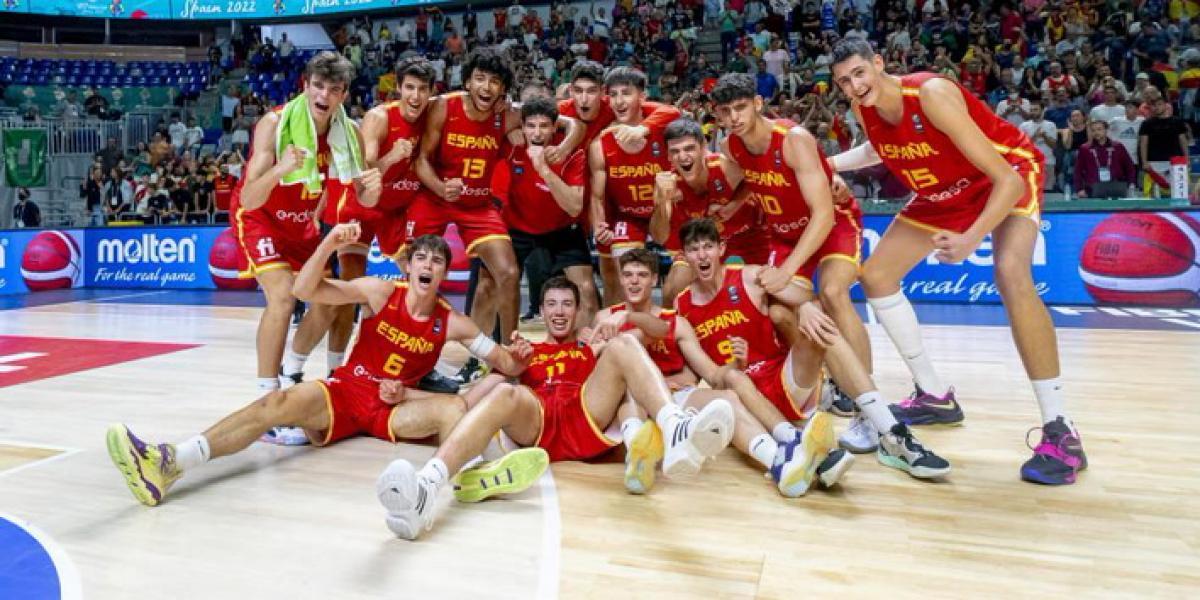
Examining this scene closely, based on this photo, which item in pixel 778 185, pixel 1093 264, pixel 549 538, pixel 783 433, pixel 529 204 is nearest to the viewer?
pixel 549 538

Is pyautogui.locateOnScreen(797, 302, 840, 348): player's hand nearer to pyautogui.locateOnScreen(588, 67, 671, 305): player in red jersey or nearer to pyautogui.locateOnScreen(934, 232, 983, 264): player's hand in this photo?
pyautogui.locateOnScreen(934, 232, 983, 264): player's hand

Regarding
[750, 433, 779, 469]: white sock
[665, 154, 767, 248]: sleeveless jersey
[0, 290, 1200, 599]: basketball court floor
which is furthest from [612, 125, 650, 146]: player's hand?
[750, 433, 779, 469]: white sock

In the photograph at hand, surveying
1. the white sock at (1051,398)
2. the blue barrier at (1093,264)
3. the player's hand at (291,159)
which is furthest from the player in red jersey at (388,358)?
the blue barrier at (1093,264)

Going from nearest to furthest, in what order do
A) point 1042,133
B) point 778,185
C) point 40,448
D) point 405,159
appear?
point 40,448 < point 778,185 < point 405,159 < point 1042,133

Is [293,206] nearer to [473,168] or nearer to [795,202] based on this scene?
[473,168]

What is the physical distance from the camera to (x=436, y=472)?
10.2ft

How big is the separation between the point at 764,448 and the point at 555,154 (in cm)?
252

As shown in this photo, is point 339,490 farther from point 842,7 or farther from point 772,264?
point 842,7

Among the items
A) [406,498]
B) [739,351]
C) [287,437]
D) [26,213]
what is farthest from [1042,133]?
[26,213]

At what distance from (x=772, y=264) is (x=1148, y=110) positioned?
7217 millimetres

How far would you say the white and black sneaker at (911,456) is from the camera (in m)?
3.58

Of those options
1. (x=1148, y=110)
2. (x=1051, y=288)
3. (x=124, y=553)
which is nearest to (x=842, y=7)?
(x=1148, y=110)

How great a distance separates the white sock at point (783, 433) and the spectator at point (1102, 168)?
22.9 feet

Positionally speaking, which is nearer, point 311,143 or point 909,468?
point 909,468
